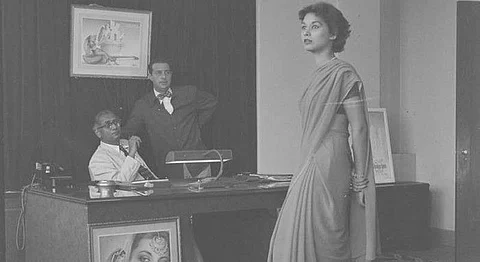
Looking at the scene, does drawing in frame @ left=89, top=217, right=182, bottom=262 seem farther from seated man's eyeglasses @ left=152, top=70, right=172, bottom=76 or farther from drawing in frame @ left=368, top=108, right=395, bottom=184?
drawing in frame @ left=368, top=108, right=395, bottom=184

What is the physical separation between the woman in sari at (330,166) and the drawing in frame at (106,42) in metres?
0.78

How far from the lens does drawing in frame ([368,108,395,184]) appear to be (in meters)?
3.37

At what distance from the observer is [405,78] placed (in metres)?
3.39

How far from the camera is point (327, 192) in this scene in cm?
277

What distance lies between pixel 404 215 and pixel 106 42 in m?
1.80

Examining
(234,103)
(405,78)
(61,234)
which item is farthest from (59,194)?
(405,78)

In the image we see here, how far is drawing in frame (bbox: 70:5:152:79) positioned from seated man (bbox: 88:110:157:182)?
21 centimetres

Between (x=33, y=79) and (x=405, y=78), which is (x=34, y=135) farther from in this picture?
(x=405, y=78)

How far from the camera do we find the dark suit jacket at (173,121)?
3504 mm

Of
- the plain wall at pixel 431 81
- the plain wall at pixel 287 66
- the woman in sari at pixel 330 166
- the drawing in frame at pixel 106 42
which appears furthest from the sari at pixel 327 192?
the drawing in frame at pixel 106 42

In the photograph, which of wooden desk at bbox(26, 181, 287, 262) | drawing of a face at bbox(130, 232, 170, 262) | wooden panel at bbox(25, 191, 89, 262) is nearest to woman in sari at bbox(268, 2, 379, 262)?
wooden desk at bbox(26, 181, 287, 262)

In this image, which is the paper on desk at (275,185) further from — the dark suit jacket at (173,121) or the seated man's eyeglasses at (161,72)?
the seated man's eyeglasses at (161,72)

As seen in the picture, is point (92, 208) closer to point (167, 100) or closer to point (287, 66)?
point (167, 100)

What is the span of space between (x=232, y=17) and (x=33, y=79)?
102cm
